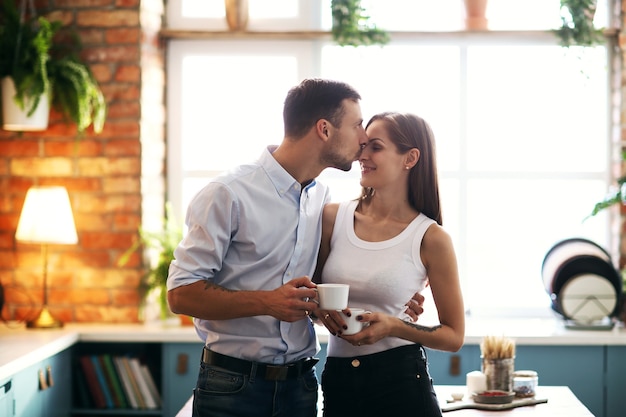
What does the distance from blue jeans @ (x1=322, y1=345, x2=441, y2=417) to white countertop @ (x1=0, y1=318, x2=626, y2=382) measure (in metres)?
1.52

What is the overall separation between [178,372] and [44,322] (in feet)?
2.18

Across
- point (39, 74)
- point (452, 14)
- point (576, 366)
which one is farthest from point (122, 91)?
point (576, 366)

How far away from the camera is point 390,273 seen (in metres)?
2.24

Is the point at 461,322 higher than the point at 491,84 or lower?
lower

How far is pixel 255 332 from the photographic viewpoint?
2178mm

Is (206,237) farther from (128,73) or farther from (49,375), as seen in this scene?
(128,73)

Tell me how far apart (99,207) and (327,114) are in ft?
6.96

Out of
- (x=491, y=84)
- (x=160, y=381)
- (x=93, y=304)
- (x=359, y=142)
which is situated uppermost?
(x=491, y=84)

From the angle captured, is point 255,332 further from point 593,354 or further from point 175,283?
point 593,354

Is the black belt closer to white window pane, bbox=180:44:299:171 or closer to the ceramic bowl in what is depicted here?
the ceramic bowl

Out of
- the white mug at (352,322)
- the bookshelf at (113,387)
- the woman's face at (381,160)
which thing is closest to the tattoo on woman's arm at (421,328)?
the white mug at (352,322)

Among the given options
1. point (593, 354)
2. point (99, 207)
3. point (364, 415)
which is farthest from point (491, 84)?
point (364, 415)

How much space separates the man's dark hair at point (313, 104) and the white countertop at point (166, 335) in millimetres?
1666

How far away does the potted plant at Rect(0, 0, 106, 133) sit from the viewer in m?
3.73
